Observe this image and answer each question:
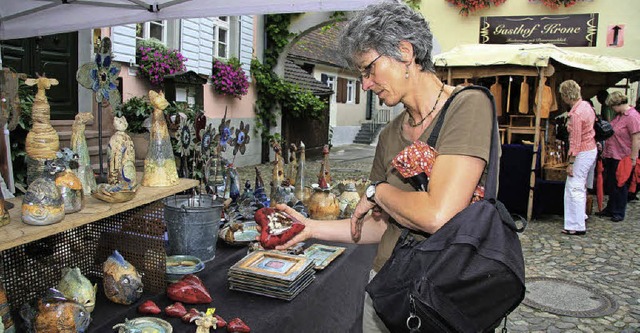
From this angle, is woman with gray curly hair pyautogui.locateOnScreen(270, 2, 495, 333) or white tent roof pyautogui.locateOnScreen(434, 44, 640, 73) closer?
woman with gray curly hair pyautogui.locateOnScreen(270, 2, 495, 333)

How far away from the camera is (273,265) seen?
1985mm

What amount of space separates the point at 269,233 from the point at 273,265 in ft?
Result: 1.61

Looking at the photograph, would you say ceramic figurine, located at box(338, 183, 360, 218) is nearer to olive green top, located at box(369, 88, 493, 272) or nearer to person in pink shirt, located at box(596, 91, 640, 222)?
olive green top, located at box(369, 88, 493, 272)

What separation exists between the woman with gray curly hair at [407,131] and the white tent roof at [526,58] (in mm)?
4872

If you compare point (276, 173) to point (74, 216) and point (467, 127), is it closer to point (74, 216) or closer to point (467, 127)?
point (74, 216)

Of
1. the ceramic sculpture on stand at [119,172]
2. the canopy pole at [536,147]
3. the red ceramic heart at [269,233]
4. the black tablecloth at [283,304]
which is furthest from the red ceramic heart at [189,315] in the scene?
the canopy pole at [536,147]

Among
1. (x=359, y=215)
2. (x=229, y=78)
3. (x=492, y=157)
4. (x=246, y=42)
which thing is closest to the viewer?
(x=492, y=157)

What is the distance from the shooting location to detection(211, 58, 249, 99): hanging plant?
9352mm

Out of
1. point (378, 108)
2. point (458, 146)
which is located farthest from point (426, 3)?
point (378, 108)

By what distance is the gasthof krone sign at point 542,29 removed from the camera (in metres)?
8.79

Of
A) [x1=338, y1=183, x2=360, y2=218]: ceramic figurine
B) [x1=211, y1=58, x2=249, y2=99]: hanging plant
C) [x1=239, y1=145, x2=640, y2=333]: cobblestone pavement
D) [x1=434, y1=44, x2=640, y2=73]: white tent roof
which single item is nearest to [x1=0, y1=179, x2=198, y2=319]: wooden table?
[x1=338, y1=183, x2=360, y2=218]: ceramic figurine

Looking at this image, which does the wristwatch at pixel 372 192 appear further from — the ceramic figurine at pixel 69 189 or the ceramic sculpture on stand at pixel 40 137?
the ceramic sculpture on stand at pixel 40 137

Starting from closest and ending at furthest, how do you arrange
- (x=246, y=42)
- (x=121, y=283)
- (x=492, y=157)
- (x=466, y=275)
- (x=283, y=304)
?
1. (x=466, y=275)
2. (x=492, y=157)
3. (x=121, y=283)
4. (x=283, y=304)
5. (x=246, y=42)

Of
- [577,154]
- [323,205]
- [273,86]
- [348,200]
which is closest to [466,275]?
[323,205]
